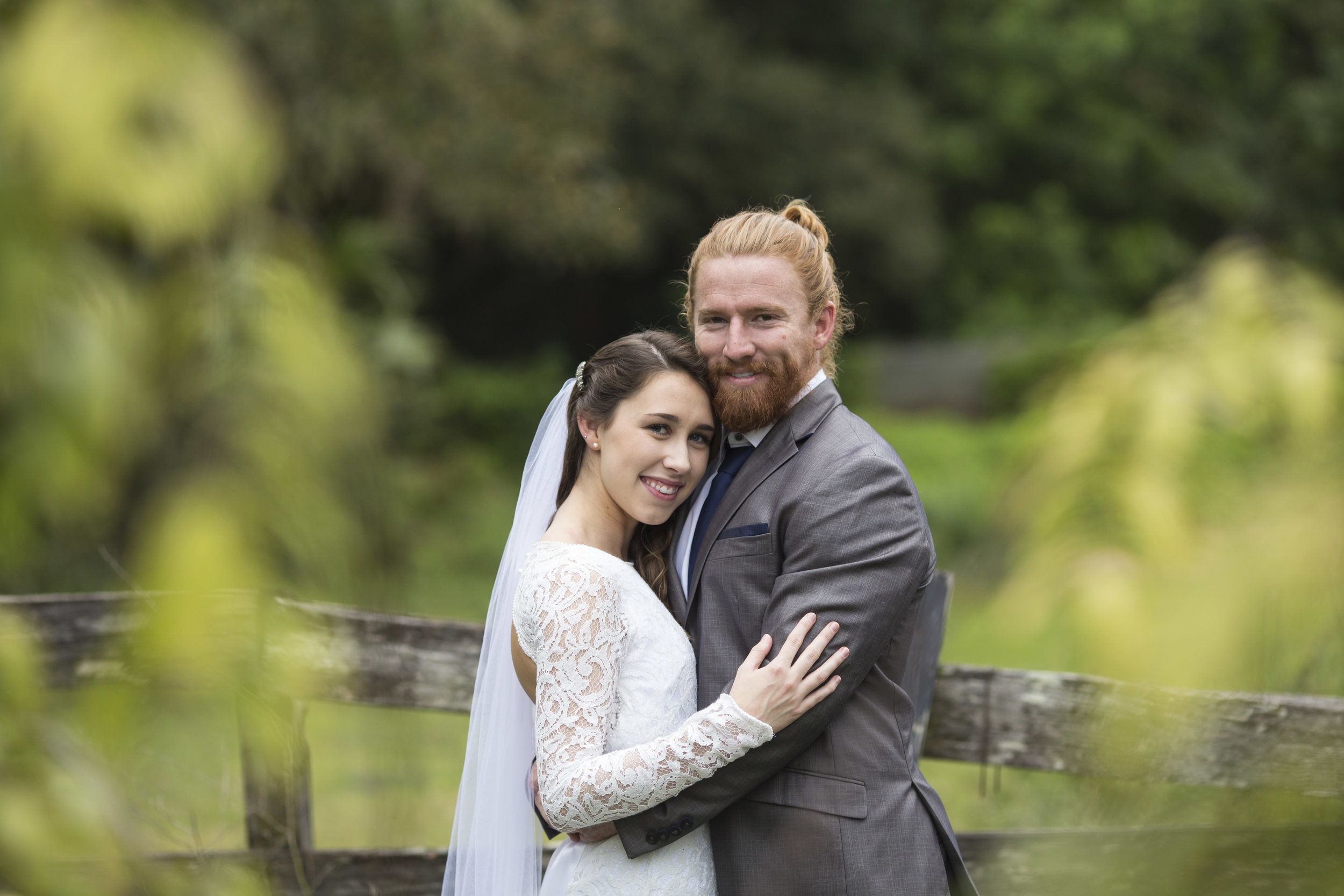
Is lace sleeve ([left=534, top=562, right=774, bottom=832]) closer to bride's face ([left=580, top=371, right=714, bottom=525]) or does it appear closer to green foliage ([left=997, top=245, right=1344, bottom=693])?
bride's face ([left=580, top=371, right=714, bottom=525])

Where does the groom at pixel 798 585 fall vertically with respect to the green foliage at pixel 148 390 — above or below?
below

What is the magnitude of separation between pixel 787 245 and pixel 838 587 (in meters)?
0.76

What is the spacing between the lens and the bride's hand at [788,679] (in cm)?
216

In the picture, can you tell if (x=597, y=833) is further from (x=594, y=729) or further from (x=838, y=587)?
(x=838, y=587)

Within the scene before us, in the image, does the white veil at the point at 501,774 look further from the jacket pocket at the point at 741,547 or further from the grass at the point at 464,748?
the jacket pocket at the point at 741,547

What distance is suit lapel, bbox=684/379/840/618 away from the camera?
8.08 feet

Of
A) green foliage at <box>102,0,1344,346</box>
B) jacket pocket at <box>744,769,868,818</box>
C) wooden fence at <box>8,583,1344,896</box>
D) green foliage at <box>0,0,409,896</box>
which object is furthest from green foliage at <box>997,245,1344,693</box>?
green foliage at <box>102,0,1344,346</box>

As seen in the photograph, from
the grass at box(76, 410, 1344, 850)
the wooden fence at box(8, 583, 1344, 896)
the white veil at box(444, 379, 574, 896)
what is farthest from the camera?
the white veil at box(444, 379, 574, 896)

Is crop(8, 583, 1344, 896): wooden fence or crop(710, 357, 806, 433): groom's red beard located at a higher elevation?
crop(710, 357, 806, 433): groom's red beard

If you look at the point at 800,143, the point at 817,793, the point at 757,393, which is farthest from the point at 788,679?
the point at 800,143

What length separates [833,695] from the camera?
7.32 ft

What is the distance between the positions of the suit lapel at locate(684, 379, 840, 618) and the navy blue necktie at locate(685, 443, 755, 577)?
19mm

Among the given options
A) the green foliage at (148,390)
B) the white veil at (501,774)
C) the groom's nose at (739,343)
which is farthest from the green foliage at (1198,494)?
the white veil at (501,774)

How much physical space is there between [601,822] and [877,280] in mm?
19178
